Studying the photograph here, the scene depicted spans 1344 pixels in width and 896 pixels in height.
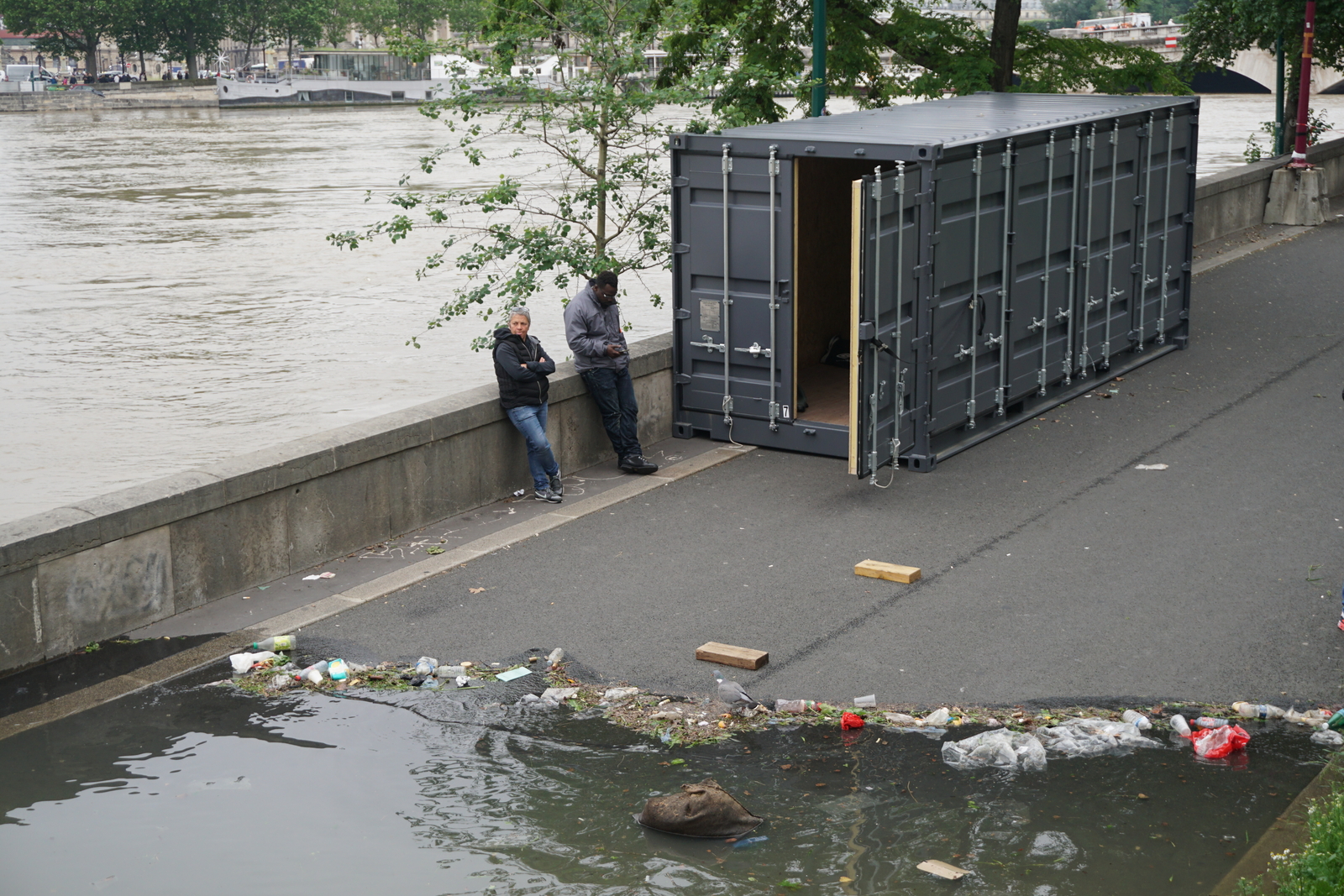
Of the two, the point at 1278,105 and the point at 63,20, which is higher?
the point at 63,20

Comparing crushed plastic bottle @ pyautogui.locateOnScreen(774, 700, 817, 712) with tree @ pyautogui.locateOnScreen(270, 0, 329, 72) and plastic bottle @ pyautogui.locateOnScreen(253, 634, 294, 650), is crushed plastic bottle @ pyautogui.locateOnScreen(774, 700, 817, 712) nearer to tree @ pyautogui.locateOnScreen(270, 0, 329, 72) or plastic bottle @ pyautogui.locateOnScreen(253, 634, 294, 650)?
plastic bottle @ pyautogui.locateOnScreen(253, 634, 294, 650)

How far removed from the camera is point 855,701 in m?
6.89

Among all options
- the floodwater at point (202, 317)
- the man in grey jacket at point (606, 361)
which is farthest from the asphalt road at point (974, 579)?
the floodwater at point (202, 317)

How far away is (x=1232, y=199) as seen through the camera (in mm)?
21172

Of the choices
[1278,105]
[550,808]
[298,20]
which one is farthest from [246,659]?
[298,20]

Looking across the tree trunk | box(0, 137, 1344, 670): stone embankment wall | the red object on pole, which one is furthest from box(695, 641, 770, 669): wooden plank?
the red object on pole

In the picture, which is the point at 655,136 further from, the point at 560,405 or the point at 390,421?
the point at 390,421

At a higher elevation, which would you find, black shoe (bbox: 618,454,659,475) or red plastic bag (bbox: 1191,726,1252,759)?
black shoe (bbox: 618,454,659,475)

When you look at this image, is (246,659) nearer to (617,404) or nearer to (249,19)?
(617,404)

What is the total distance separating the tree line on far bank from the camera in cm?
10525

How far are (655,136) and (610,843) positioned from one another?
358 inches

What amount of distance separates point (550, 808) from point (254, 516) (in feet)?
10.9

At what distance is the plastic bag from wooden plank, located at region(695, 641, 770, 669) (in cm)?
122

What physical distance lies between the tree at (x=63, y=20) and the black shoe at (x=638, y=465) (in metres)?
106
